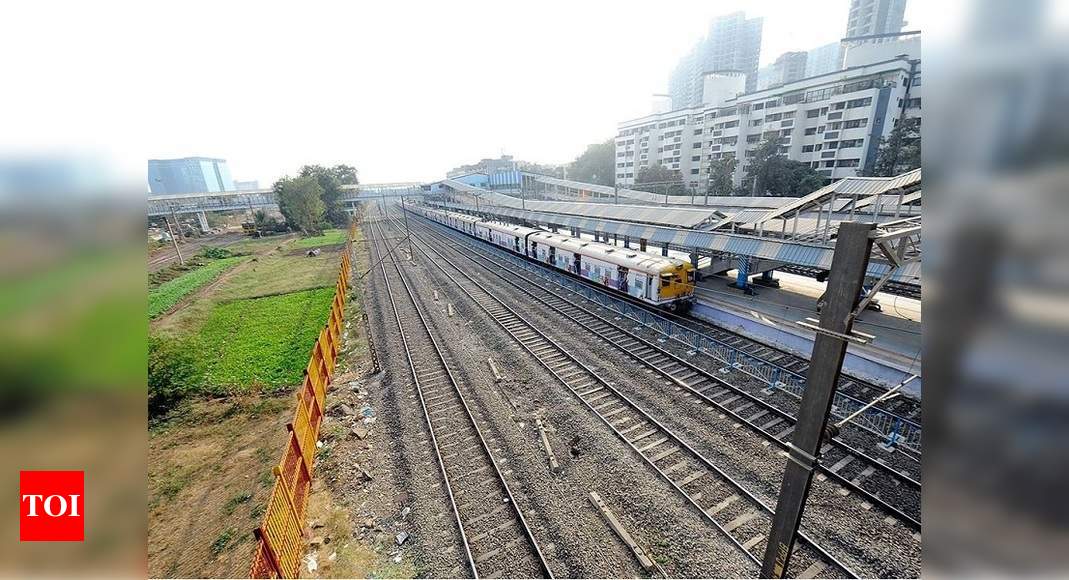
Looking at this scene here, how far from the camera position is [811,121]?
1877 inches

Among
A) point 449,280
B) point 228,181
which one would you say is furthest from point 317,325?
point 228,181

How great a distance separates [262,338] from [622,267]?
16646 millimetres

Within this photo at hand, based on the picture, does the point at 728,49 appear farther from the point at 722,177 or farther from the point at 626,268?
the point at 626,268

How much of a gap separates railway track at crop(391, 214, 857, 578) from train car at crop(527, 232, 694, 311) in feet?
17.4

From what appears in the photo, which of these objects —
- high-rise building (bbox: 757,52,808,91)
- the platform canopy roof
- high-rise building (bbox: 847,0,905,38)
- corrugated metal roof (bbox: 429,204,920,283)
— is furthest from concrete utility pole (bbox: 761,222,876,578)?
high-rise building (bbox: 757,52,808,91)

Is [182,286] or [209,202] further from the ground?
[209,202]

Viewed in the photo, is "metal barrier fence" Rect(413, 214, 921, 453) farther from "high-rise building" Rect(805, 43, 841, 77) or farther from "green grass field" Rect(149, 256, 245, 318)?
"high-rise building" Rect(805, 43, 841, 77)

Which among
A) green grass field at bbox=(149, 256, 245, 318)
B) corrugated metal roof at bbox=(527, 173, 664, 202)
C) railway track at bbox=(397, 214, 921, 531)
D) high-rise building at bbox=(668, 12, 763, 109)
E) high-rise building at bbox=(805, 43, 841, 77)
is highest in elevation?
high-rise building at bbox=(805, 43, 841, 77)

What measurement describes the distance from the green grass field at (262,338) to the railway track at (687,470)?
9236mm

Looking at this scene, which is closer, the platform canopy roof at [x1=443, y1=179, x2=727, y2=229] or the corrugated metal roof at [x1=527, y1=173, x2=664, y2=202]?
the platform canopy roof at [x1=443, y1=179, x2=727, y2=229]

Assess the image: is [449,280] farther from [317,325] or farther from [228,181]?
[228,181]

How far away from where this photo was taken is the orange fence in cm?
601
